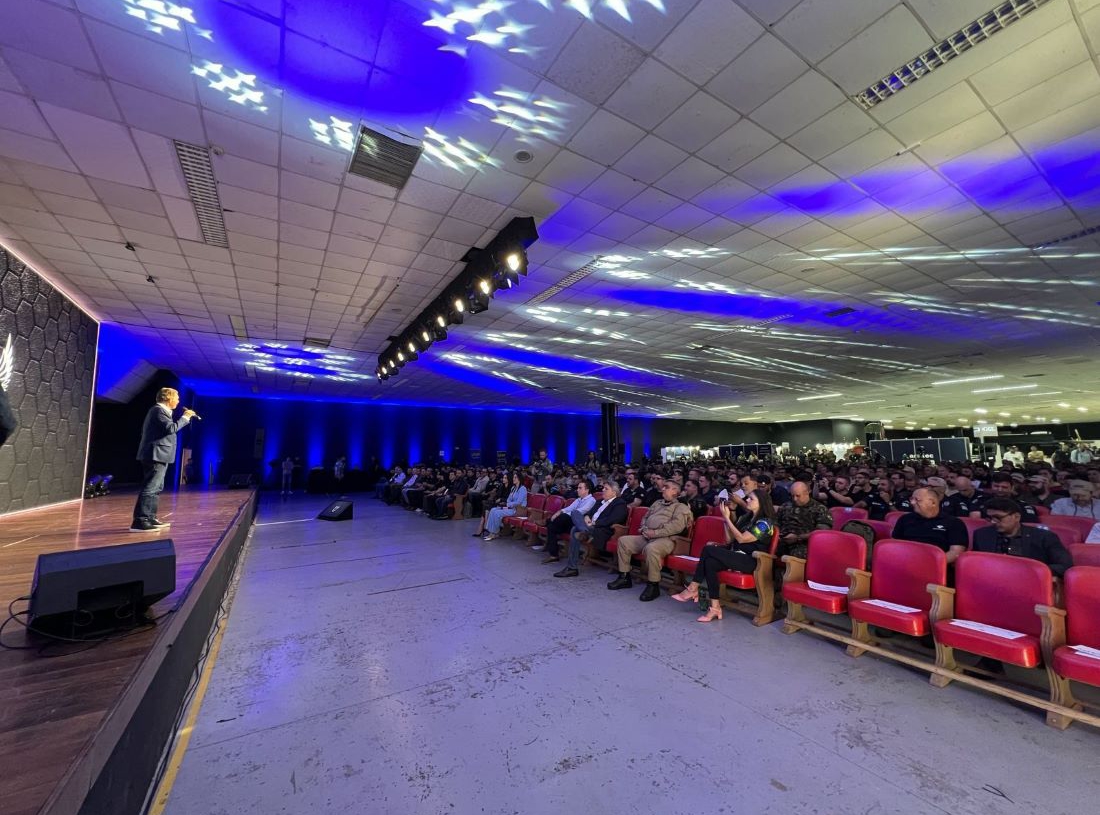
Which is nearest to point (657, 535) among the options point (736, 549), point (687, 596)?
point (687, 596)

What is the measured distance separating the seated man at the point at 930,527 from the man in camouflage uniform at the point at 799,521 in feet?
2.12

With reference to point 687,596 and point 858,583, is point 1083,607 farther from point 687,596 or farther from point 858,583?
point 687,596

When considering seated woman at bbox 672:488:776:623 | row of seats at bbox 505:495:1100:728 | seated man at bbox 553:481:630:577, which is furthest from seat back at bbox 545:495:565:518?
row of seats at bbox 505:495:1100:728

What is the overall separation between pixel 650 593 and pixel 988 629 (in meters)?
2.45

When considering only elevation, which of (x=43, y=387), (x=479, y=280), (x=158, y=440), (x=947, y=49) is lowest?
(x=158, y=440)

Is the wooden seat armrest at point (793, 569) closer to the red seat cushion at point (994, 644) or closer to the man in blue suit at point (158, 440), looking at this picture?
the red seat cushion at point (994, 644)

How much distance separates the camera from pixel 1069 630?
2.51 m

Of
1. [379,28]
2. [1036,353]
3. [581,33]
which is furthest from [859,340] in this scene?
[379,28]

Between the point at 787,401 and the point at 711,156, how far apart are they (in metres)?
17.4

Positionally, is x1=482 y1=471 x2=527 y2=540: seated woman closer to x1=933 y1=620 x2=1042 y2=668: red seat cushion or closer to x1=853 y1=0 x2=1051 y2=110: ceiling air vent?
x1=933 y1=620 x2=1042 y2=668: red seat cushion

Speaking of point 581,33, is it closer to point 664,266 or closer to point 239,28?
point 239,28

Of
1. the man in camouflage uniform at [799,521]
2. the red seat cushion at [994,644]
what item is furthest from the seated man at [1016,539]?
the man in camouflage uniform at [799,521]

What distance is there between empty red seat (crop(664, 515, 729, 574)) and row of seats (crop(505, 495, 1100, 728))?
1.58 feet

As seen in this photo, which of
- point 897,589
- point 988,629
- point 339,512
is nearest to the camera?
point 988,629
